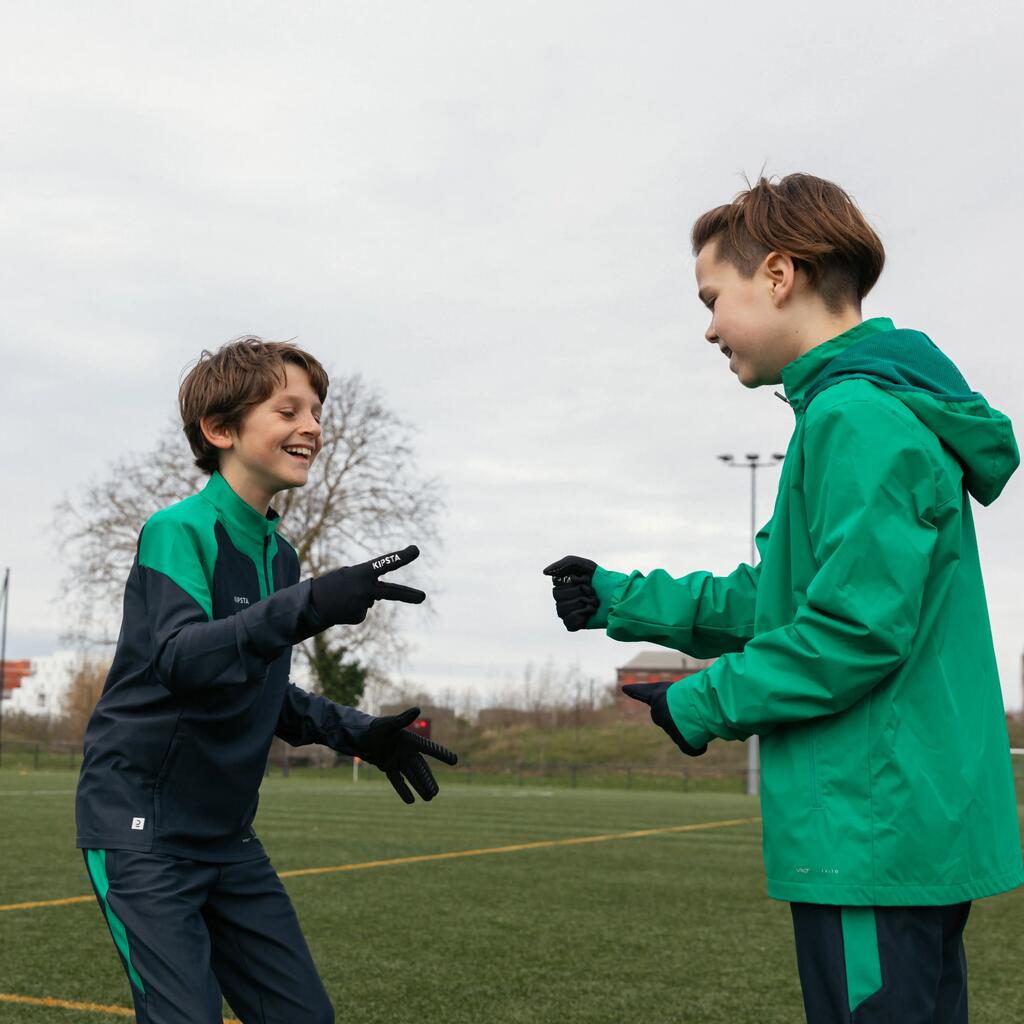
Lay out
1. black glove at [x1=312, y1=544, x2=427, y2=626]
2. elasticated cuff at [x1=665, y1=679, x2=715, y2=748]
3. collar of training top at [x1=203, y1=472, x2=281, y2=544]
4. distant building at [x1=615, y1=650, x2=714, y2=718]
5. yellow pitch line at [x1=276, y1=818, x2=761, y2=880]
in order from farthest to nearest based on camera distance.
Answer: distant building at [x1=615, y1=650, x2=714, y2=718], yellow pitch line at [x1=276, y1=818, x2=761, y2=880], collar of training top at [x1=203, y1=472, x2=281, y2=544], black glove at [x1=312, y1=544, x2=427, y2=626], elasticated cuff at [x1=665, y1=679, x2=715, y2=748]

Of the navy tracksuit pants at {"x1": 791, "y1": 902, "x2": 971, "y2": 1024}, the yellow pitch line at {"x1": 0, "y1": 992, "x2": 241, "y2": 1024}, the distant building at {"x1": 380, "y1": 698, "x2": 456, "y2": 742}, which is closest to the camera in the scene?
the navy tracksuit pants at {"x1": 791, "y1": 902, "x2": 971, "y2": 1024}

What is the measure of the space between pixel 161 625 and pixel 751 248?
1245mm

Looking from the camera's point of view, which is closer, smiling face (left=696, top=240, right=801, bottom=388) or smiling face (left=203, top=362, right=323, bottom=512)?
smiling face (left=696, top=240, right=801, bottom=388)

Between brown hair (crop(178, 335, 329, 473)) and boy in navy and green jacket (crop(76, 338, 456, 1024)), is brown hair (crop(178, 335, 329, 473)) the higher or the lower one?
the higher one

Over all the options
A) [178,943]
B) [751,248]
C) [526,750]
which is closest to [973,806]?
[751,248]

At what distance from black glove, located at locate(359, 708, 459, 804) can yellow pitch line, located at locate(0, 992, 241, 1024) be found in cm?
219

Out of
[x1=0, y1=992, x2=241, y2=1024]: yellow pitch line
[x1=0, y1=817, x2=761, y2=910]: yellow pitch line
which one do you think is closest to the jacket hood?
[x1=0, y1=992, x2=241, y2=1024]: yellow pitch line

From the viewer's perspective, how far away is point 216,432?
2826 millimetres

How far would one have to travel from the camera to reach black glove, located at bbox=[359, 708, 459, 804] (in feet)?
9.84

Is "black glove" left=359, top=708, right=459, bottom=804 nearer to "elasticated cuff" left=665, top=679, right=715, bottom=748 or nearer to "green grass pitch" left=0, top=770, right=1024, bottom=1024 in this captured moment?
"elasticated cuff" left=665, top=679, right=715, bottom=748

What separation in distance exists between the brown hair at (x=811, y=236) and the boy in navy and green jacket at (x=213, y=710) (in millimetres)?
816

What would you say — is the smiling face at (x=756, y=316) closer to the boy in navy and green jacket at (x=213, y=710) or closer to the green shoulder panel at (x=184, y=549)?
the boy in navy and green jacket at (x=213, y=710)

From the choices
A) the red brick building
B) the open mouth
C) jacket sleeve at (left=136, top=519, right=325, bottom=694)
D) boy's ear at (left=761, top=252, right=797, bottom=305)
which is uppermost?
the red brick building

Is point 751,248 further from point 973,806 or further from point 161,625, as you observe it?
point 161,625
